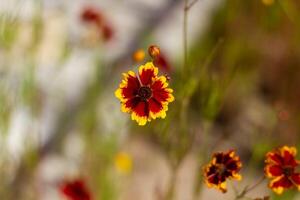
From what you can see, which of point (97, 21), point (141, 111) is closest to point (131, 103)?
point (141, 111)

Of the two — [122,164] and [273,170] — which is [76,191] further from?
[273,170]

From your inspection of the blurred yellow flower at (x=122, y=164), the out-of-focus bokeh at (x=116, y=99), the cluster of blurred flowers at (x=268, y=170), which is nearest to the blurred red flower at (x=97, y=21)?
the out-of-focus bokeh at (x=116, y=99)

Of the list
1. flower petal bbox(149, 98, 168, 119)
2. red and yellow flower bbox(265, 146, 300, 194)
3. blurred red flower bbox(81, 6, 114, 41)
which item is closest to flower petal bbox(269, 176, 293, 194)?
red and yellow flower bbox(265, 146, 300, 194)

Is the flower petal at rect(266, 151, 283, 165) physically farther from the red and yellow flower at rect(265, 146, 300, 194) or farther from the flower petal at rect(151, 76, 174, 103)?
the flower petal at rect(151, 76, 174, 103)

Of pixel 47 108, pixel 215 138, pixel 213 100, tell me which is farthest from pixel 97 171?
pixel 213 100

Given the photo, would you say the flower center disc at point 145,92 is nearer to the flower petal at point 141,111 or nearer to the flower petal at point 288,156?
the flower petal at point 141,111

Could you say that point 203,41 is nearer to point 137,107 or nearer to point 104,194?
point 104,194
